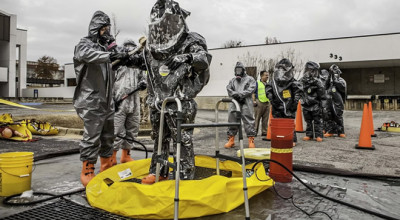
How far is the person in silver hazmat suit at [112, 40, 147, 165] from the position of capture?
5133mm

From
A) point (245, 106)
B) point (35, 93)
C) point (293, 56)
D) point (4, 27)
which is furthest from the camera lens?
point (35, 93)

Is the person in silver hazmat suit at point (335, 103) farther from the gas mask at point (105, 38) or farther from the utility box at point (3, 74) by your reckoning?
the utility box at point (3, 74)

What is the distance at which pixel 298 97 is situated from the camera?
23.6 ft

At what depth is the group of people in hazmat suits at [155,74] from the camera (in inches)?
137

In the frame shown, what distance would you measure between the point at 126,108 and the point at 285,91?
383 cm

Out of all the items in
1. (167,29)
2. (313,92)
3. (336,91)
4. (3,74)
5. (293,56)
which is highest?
(293,56)

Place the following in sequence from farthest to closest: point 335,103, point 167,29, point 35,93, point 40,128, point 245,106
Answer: point 35,93 → point 335,103 → point 40,128 → point 245,106 → point 167,29

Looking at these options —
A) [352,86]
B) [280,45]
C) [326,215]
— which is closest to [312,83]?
[326,215]

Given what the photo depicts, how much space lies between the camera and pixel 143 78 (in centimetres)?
540

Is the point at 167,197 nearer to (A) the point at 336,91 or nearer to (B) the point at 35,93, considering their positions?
(A) the point at 336,91

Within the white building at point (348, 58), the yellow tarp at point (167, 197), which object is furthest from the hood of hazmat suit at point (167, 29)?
the white building at point (348, 58)

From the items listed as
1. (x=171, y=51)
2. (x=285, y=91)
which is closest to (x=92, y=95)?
(x=171, y=51)

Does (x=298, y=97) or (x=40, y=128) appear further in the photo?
(x=40, y=128)

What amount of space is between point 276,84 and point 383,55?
21621mm
